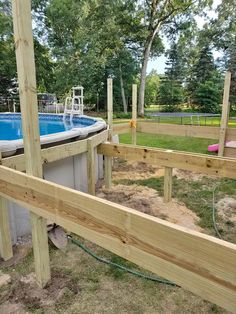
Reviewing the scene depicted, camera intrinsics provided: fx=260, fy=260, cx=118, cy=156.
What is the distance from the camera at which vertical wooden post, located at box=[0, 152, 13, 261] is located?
2.04m

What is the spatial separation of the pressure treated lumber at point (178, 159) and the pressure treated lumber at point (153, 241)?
1678mm

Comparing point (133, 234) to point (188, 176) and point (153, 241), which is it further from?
point (188, 176)

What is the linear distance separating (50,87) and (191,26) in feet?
30.4

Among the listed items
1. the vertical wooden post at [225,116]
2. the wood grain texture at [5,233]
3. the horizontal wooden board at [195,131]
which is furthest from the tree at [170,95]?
the wood grain texture at [5,233]

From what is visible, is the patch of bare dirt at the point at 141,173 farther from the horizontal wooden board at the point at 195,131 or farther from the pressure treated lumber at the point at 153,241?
the pressure treated lumber at the point at 153,241

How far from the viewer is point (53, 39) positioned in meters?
15.6

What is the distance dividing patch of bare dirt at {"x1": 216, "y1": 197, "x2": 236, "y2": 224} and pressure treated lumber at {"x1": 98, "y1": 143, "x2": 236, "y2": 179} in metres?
0.65

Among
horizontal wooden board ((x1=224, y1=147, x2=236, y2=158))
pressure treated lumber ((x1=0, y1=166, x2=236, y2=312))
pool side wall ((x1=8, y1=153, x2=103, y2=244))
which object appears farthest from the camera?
horizontal wooden board ((x1=224, y1=147, x2=236, y2=158))

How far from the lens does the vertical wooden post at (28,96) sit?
1.36 meters

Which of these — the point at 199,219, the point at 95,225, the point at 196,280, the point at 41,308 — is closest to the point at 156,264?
the point at 196,280

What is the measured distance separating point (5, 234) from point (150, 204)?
171cm

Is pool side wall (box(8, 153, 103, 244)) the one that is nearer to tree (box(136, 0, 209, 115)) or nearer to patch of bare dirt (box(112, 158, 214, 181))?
patch of bare dirt (box(112, 158, 214, 181))

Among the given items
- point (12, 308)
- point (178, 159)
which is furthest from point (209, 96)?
point (12, 308)

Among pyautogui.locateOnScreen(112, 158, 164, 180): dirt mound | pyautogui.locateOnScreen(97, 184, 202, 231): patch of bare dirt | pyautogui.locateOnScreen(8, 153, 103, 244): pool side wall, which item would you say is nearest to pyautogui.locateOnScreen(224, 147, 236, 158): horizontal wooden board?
pyautogui.locateOnScreen(112, 158, 164, 180): dirt mound
